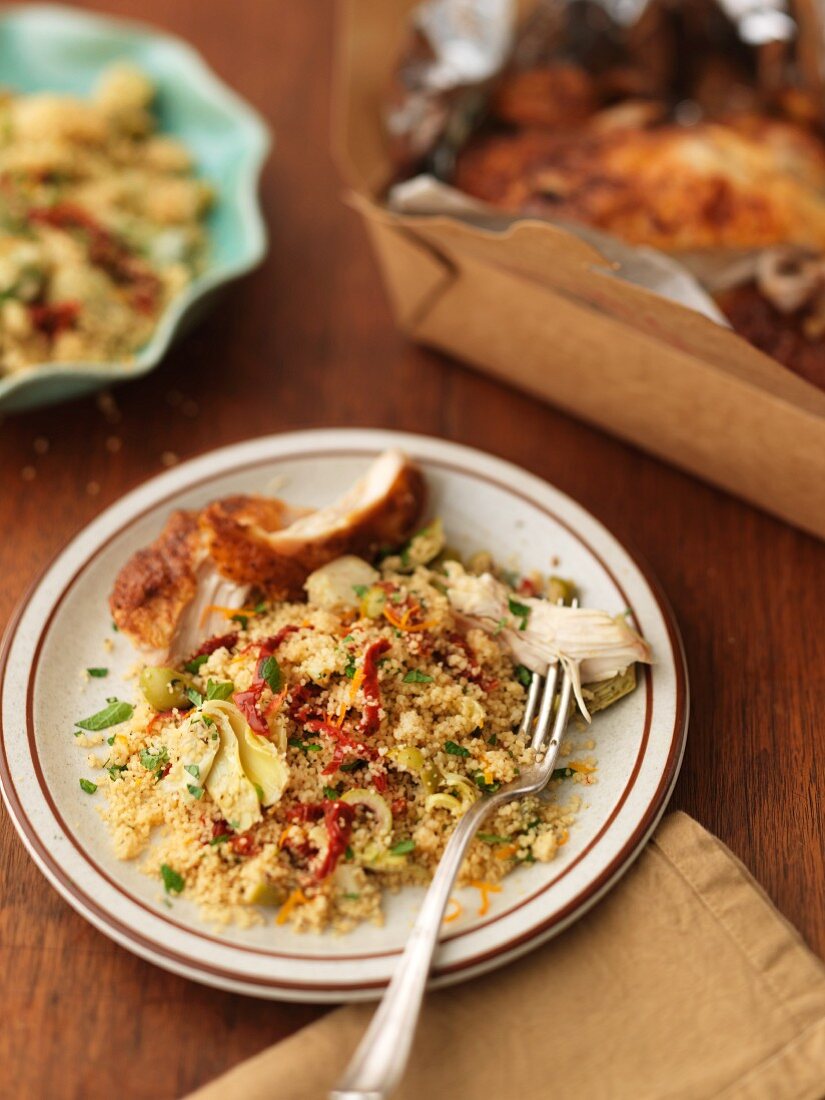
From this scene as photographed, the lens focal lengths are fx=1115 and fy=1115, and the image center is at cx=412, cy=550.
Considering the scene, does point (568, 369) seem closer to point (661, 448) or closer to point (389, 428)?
point (661, 448)

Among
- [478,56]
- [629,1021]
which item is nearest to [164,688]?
[629,1021]

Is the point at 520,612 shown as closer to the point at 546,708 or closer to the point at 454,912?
the point at 546,708

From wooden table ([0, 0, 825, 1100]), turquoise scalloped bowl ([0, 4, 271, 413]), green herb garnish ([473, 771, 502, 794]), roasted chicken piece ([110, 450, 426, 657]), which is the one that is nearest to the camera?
wooden table ([0, 0, 825, 1100])

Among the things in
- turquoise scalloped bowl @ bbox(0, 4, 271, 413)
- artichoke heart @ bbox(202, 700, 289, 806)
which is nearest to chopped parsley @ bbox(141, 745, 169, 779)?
artichoke heart @ bbox(202, 700, 289, 806)

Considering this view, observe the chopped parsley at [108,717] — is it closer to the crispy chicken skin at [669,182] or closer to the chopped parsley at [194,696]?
the chopped parsley at [194,696]

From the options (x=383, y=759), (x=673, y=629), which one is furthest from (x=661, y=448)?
(x=383, y=759)

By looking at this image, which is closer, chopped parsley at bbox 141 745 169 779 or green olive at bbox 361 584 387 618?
chopped parsley at bbox 141 745 169 779

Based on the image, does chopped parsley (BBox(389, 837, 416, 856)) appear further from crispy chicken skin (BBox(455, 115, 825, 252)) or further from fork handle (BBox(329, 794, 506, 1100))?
crispy chicken skin (BBox(455, 115, 825, 252))

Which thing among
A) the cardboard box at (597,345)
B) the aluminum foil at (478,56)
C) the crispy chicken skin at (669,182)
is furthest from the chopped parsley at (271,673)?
the crispy chicken skin at (669,182)
